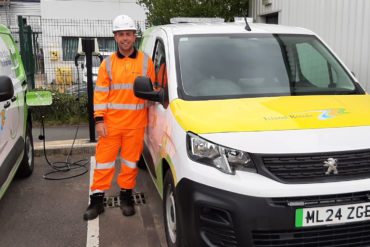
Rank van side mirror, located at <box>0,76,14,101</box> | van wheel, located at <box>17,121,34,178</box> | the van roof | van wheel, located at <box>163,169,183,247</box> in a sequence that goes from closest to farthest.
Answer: van wheel, located at <box>163,169,183,247</box>
van side mirror, located at <box>0,76,14,101</box>
the van roof
van wheel, located at <box>17,121,34,178</box>

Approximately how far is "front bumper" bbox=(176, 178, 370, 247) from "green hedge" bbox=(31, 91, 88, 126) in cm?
668

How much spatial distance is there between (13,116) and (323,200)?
11.3ft

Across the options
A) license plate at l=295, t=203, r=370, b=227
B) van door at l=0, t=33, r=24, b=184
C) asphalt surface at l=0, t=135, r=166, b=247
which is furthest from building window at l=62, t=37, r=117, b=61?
license plate at l=295, t=203, r=370, b=227

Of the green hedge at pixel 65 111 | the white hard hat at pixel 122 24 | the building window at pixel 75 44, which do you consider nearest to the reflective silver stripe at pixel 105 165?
the white hard hat at pixel 122 24

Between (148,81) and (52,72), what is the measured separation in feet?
29.0

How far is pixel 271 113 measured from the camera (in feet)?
9.27

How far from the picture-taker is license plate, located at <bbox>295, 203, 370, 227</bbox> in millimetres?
2365

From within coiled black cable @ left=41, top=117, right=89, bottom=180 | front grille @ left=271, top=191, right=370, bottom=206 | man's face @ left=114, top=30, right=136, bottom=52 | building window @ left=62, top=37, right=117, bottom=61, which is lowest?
coiled black cable @ left=41, top=117, right=89, bottom=180

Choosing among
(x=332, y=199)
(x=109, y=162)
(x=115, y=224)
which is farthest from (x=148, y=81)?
(x=332, y=199)

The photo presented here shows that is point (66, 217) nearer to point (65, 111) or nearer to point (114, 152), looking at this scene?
point (114, 152)

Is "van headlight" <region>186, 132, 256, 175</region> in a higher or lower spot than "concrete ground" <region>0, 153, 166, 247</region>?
higher

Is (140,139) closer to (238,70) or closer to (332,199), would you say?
(238,70)

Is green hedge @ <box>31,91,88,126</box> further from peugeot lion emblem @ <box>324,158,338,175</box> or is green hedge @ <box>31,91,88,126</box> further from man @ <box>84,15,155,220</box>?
peugeot lion emblem @ <box>324,158,338,175</box>

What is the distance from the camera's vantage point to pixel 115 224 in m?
3.97
